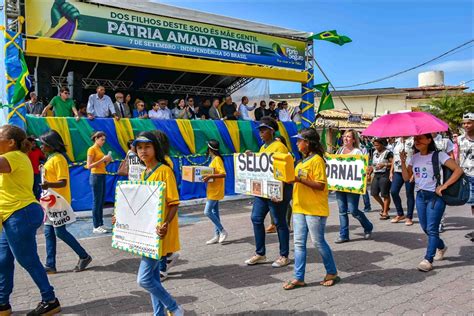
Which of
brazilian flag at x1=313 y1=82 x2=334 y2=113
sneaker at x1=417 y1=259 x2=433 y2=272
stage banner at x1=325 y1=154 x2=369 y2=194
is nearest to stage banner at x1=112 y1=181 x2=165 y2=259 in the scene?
sneaker at x1=417 y1=259 x2=433 y2=272

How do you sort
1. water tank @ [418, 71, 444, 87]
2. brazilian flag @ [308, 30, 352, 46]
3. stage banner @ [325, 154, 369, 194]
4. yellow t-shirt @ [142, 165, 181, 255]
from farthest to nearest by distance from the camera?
water tank @ [418, 71, 444, 87], brazilian flag @ [308, 30, 352, 46], stage banner @ [325, 154, 369, 194], yellow t-shirt @ [142, 165, 181, 255]

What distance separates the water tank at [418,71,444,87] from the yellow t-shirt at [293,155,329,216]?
126 ft

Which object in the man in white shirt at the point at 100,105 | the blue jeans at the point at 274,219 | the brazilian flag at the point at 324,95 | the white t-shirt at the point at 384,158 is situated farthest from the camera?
the brazilian flag at the point at 324,95

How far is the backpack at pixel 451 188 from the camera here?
496 cm

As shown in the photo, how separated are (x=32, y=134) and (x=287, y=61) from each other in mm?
8737

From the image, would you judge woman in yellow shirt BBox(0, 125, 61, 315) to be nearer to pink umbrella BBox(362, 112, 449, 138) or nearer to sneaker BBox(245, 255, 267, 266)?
sneaker BBox(245, 255, 267, 266)

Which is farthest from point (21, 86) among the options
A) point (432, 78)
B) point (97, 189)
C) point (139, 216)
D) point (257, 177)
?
point (432, 78)

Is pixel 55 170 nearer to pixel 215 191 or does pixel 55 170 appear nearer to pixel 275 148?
pixel 215 191

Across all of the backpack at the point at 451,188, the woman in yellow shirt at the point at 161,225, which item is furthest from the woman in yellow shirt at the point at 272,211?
the woman in yellow shirt at the point at 161,225

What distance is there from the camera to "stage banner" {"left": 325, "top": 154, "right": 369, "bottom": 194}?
611 cm

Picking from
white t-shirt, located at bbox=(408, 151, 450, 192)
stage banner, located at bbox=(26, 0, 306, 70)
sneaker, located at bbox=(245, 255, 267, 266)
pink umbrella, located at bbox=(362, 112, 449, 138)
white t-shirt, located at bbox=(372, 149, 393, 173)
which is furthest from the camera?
stage banner, located at bbox=(26, 0, 306, 70)

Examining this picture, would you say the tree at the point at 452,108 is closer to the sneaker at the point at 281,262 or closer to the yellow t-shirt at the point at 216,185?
Answer: the yellow t-shirt at the point at 216,185

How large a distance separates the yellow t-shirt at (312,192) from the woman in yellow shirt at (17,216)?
107 inches

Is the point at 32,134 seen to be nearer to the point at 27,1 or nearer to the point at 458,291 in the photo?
the point at 27,1
